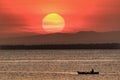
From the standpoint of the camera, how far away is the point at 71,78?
96438mm

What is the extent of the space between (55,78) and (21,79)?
287 inches

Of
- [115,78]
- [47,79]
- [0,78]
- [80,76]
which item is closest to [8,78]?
[0,78]

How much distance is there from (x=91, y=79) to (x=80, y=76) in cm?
698

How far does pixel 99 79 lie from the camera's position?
94.8m

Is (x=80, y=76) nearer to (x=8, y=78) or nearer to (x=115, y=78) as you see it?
(x=115, y=78)

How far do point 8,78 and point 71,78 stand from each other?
543 inches

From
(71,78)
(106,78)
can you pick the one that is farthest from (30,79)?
(106,78)

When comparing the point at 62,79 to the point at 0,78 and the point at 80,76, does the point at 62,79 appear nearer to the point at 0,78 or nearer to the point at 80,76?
the point at 80,76

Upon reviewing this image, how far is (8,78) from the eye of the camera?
9831cm

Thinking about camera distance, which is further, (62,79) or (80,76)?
(80,76)

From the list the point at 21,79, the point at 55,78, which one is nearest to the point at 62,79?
the point at 55,78

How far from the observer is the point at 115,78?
9819 centimetres

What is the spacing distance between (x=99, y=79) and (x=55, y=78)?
31.0 ft

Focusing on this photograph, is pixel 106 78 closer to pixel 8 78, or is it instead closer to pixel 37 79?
pixel 37 79
